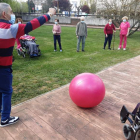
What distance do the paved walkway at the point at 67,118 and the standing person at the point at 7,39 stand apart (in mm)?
461

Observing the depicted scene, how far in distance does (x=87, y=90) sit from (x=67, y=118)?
2.33 feet

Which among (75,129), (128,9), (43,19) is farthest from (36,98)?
(128,9)

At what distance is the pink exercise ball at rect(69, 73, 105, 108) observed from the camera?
11.0 feet

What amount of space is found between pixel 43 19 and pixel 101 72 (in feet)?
12.8

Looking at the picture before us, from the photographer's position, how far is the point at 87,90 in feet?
10.9

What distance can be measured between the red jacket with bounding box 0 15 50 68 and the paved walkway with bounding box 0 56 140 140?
124 cm

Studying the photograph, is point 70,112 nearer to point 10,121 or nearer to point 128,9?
point 10,121

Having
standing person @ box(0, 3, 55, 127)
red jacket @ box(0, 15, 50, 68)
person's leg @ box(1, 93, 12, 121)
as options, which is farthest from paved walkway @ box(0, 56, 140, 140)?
red jacket @ box(0, 15, 50, 68)

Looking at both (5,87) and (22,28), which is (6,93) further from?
(22,28)

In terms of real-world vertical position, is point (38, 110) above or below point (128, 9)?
below

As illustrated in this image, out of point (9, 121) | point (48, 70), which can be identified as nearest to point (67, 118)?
point (9, 121)

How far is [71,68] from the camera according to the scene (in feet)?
21.4

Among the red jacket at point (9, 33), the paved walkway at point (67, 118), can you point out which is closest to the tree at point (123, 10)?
the paved walkway at point (67, 118)

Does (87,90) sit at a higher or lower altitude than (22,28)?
lower
